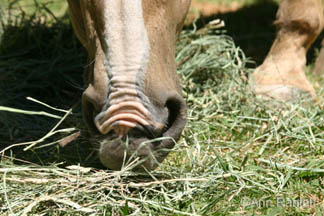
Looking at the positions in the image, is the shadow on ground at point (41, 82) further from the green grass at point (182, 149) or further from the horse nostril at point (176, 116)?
the horse nostril at point (176, 116)

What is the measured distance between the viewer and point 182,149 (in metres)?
2.06

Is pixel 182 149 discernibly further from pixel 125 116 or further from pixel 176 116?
pixel 125 116

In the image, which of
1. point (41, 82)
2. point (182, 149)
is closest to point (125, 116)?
point (182, 149)

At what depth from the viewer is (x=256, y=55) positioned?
3.62 m

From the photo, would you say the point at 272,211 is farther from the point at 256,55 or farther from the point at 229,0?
the point at 229,0

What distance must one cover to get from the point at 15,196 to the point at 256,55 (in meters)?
2.25

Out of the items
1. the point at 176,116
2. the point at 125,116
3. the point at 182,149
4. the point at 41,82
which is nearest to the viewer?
the point at 125,116

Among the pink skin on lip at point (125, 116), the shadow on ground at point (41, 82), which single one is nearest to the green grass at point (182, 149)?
the shadow on ground at point (41, 82)

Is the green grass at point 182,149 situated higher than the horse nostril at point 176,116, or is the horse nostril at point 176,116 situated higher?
the horse nostril at point 176,116

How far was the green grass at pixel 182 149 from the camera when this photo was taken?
1756mm

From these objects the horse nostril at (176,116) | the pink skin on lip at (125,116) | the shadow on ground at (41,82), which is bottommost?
the shadow on ground at (41,82)

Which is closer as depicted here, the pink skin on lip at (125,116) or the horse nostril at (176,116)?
the pink skin on lip at (125,116)

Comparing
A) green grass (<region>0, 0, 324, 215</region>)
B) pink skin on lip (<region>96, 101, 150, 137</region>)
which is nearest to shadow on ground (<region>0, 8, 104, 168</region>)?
green grass (<region>0, 0, 324, 215</region>)

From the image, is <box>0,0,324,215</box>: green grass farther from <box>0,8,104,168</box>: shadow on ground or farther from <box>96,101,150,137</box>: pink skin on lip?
<box>96,101,150,137</box>: pink skin on lip
